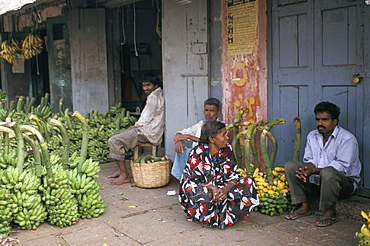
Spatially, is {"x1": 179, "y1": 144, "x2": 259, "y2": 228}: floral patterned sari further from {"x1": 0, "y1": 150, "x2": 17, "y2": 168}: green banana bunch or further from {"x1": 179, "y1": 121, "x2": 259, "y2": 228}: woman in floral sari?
{"x1": 0, "y1": 150, "x2": 17, "y2": 168}: green banana bunch

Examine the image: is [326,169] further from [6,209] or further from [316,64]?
[6,209]

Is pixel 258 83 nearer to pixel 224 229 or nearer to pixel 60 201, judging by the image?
pixel 224 229

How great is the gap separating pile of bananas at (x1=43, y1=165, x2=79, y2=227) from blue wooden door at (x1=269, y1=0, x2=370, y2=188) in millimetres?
2675

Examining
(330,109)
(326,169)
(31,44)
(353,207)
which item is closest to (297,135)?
(330,109)

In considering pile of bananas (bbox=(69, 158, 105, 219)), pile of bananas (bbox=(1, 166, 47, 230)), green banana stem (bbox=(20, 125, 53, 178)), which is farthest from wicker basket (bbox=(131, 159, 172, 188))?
pile of bananas (bbox=(1, 166, 47, 230))

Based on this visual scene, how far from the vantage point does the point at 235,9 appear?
5.99m

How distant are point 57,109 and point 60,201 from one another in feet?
19.9

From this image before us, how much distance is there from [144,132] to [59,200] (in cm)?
231

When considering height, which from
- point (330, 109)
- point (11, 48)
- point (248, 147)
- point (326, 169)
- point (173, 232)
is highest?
point (11, 48)

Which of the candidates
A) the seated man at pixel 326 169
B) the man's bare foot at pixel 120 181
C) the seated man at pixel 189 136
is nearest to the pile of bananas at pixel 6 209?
the seated man at pixel 189 136

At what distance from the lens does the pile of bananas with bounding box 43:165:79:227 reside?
14.9 ft

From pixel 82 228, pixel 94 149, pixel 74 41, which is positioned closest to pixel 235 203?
pixel 82 228

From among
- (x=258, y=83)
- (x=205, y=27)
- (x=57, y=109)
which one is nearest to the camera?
(x=258, y=83)

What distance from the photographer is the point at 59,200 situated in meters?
4.58
